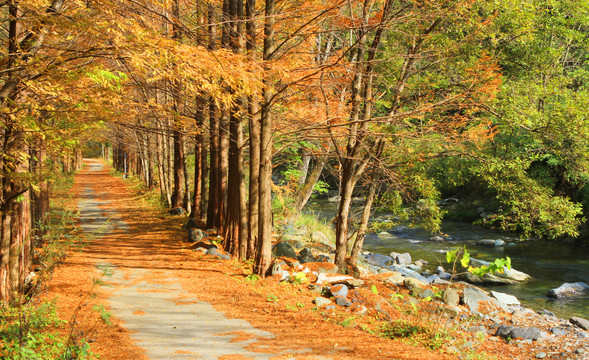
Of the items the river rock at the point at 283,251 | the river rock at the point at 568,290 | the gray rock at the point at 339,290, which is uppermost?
the river rock at the point at 283,251

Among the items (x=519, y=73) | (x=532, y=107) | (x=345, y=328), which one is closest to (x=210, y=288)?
(x=345, y=328)

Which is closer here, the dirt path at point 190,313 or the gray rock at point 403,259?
the dirt path at point 190,313

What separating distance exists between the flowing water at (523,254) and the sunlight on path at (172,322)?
609 centimetres

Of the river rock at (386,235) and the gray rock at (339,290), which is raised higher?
the gray rock at (339,290)

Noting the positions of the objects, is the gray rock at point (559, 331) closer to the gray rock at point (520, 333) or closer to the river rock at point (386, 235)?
the gray rock at point (520, 333)

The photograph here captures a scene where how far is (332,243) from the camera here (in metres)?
17.3

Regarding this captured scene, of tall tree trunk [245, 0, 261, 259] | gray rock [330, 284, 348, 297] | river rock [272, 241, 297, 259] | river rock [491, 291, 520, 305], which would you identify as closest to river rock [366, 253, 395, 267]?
river rock [491, 291, 520, 305]

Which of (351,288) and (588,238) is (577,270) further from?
(351,288)

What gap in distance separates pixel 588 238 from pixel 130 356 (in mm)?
20002

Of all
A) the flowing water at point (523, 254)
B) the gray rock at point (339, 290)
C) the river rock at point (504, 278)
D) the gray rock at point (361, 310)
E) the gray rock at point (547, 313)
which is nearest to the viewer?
the gray rock at point (361, 310)

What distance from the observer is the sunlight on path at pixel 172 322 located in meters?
5.48

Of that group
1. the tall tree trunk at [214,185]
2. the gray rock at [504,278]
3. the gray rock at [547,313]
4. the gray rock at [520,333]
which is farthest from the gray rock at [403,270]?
the tall tree trunk at [214,185]

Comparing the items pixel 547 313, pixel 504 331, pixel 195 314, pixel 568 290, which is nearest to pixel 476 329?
pixel 504 331

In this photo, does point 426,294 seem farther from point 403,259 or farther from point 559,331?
point 403,259
